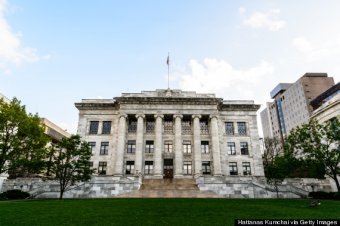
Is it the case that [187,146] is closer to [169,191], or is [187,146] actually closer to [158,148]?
[158,148]

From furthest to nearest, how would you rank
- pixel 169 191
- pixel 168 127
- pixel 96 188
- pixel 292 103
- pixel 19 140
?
pixel 292 103 → pixel 168 127 → pixel 96 188 → pixel 169 191 → pixel 19 140

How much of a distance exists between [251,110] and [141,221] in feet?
140

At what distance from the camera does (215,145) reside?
146 feet

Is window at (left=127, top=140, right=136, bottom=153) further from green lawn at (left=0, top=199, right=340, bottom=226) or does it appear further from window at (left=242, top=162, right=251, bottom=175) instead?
green lawn at (left=0, top=199, right=340, bottom=226)

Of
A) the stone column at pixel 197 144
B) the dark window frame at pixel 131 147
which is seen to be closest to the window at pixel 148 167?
the dark window frame at pixel 131 147

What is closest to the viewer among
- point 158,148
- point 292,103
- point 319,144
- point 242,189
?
point 319,144

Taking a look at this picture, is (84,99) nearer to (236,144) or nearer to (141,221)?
(236,144)

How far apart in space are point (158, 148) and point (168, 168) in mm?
4258

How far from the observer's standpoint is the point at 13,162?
92.4 feet

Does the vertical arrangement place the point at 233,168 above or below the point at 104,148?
below

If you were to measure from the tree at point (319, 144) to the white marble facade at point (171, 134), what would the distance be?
47.3 feet

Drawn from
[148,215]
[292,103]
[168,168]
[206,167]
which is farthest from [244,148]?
[292,103]

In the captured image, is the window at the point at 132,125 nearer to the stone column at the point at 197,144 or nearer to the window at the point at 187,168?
the stone column at the point at 197,144

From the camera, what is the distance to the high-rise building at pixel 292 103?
9612 centimetres
